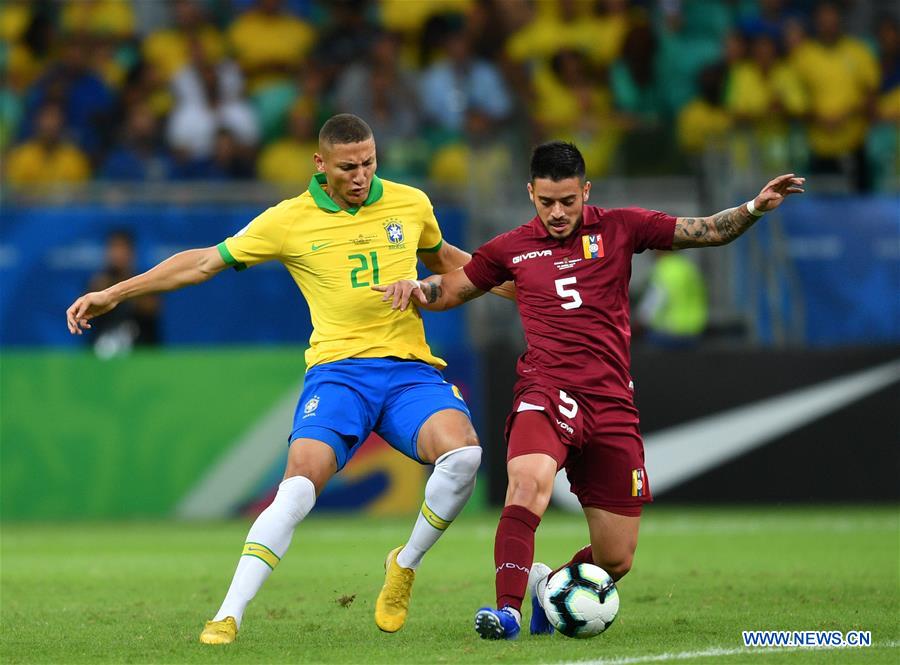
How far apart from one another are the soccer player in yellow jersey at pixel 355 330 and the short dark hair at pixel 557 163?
2.96 ft

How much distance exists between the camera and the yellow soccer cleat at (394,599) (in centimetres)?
729

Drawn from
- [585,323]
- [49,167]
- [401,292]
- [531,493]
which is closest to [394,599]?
[531,493]

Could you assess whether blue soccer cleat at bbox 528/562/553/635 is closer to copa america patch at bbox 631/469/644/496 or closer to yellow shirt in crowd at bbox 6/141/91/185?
copa america patch at bbox 631/469/644/496

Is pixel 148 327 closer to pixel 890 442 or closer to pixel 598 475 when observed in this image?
pixel 890 442

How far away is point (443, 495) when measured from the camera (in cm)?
745

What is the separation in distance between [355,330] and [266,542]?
1.23 metres

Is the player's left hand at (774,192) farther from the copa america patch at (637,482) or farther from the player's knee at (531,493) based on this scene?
the player's knee at (531,493)

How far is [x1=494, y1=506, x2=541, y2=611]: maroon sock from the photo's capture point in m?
6.73

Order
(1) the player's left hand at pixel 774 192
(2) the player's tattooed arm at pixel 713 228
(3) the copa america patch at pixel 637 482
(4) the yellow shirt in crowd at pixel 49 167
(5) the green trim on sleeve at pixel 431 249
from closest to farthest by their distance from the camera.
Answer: (1) the player's left hand at pixel 774 192, (2) the player's tattooed arm at pixel 713 228, (3) the copa america patch at pixel 637 482, (5) the green trim on sleeve at pixel 431 249, (4) the yellow shirt in crowd at pixel 49 167

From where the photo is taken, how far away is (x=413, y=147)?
15.9 metres

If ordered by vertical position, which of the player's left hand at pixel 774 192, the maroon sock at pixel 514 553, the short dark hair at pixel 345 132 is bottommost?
the maroon sock at pixel 514 553

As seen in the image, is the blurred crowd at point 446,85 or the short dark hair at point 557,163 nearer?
the short dark hair at point 557,163

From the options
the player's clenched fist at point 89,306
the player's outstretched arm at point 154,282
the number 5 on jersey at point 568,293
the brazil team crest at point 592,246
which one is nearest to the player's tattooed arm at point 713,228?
the brazil team crest at point 592,246

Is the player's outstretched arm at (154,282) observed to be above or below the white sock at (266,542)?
above
